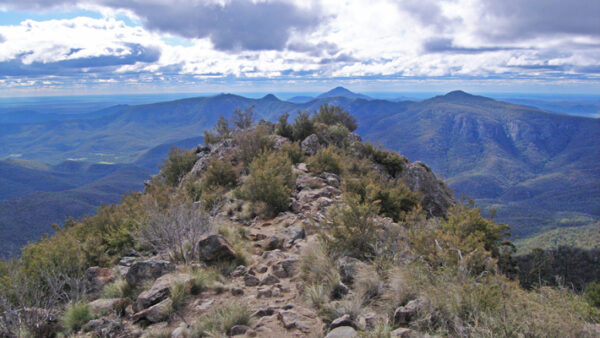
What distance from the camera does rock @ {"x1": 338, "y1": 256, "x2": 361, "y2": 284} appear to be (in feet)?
18.5

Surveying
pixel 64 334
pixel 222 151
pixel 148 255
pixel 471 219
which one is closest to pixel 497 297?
pixel 471 219

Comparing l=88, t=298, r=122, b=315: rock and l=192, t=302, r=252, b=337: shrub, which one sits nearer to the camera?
l=192, t=302, r=252, b=337: shrub

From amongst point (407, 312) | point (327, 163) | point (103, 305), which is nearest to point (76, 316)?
point (103, 305)

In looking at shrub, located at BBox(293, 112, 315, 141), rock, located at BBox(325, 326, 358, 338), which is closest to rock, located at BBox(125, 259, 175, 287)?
rock, located at BBox(325, 326, 358, 338)

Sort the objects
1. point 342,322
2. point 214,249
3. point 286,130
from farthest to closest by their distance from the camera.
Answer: point 286,130 < point 214,249 < point 342,322

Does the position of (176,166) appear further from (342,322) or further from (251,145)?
(342,322)

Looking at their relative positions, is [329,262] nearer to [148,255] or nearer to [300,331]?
[300,331]

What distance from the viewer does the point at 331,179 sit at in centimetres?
1364

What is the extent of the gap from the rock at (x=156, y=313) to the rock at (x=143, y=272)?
115 centimetres

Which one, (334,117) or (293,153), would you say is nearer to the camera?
(293,153)

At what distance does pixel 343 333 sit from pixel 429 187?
45.4 feet

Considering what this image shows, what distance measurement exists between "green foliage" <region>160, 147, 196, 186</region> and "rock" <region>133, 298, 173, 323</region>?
595 inches

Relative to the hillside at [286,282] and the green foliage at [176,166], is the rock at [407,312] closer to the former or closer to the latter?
the hillside at [286,282]

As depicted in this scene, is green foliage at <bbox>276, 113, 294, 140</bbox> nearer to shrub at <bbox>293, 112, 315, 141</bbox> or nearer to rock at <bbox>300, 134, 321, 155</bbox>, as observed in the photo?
shrub at <bbox>293, 112, 315, 141</bbox>
